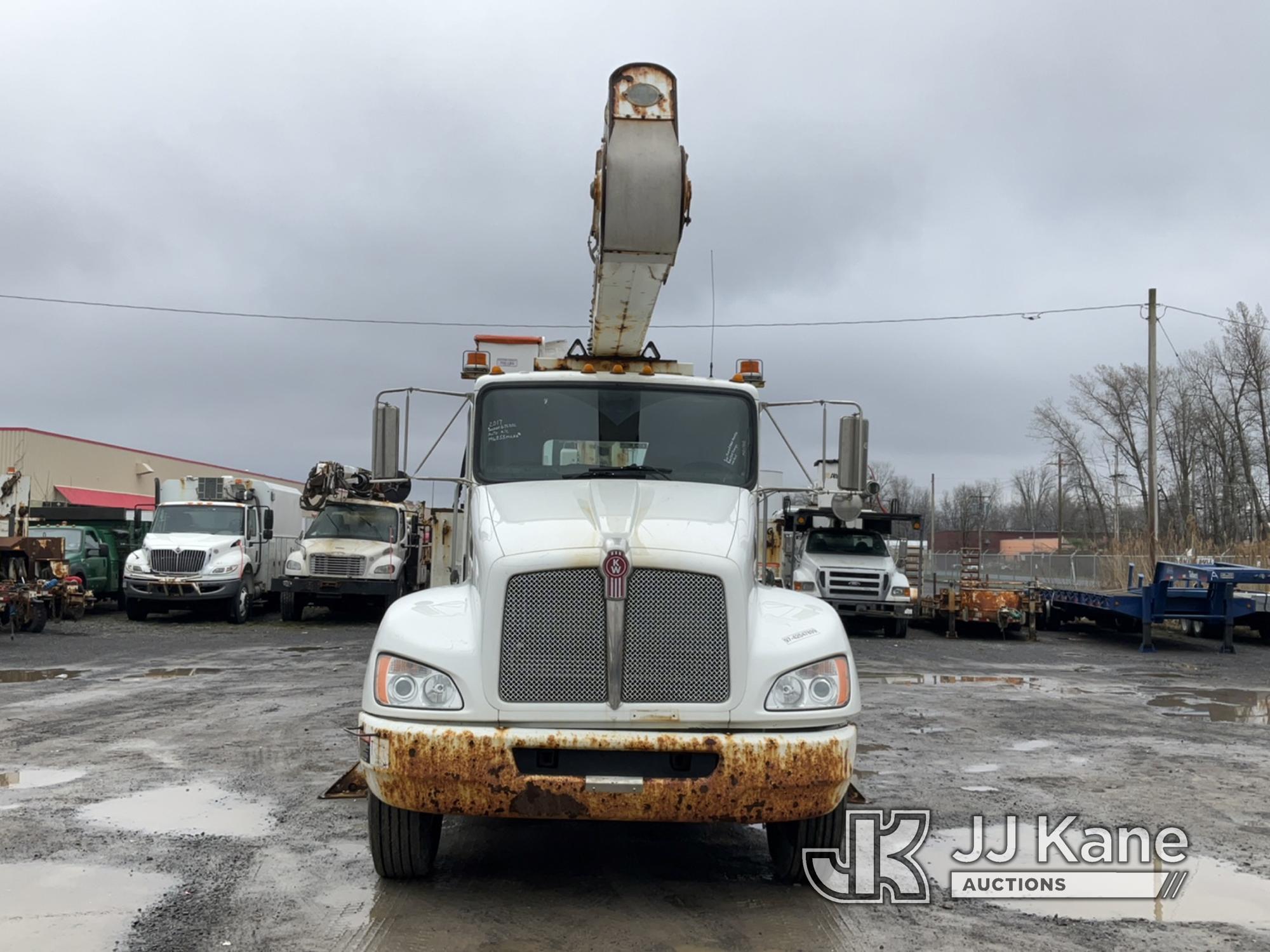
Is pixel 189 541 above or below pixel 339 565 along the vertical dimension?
above

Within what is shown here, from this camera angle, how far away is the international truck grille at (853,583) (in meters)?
20.6

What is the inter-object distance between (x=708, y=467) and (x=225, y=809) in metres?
3.42

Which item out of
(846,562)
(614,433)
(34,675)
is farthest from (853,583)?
(614,433)

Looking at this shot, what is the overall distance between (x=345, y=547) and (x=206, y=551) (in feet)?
8.79

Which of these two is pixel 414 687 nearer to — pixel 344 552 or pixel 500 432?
pixel 500 432

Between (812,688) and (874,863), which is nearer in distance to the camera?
(812,688)

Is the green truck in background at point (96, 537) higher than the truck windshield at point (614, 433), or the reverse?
the truck windshield at point (614, 433)

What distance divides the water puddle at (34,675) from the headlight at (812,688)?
430 inches

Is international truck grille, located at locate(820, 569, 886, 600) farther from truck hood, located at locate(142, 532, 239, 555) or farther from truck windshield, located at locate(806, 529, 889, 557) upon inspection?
truck hood, located at locate(142, 532, 239, 555)

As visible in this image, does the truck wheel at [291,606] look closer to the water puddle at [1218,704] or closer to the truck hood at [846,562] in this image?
the truck hood at [846,562]

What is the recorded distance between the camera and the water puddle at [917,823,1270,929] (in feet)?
16.6

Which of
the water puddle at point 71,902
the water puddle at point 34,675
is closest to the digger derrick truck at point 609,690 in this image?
the water puddle at point 71,902

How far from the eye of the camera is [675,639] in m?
5.04

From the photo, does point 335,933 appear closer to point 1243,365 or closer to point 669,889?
point 669,889
